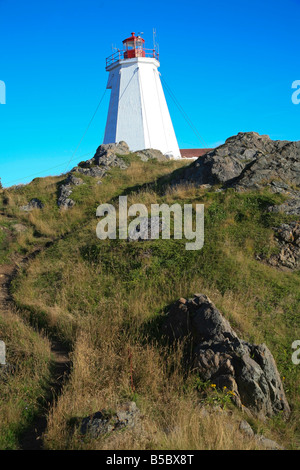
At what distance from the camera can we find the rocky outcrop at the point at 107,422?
393 centimetres

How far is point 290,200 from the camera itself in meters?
11.5

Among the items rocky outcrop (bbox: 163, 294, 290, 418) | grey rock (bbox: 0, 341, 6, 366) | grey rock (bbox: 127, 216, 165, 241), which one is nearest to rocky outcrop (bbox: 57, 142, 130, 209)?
grey rock (bbox: 127, 216, 165, 241)

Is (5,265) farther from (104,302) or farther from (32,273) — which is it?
(104,302)

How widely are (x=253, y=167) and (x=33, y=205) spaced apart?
1070 centimetres

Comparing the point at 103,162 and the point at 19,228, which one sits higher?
the point at 103,162

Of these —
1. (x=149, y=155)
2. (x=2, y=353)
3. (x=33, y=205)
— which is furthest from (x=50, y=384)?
(x=149, y=155)

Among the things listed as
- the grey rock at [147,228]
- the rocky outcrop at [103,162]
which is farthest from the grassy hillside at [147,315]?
the rocky outcrop at [103,162]

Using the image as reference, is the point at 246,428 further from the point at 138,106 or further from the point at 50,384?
the point at 138,106

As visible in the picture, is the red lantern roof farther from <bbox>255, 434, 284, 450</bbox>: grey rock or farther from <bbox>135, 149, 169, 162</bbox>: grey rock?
<bbox>255, 434, 284, 450</bbox>: grey rock

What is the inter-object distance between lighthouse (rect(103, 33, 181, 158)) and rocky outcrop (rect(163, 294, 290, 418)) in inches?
934

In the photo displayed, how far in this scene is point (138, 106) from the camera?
2889 cm

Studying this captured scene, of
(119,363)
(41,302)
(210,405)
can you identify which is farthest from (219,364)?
(41,302)

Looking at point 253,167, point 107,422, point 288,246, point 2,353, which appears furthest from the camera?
point 253,167

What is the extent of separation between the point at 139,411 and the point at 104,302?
3.51m
